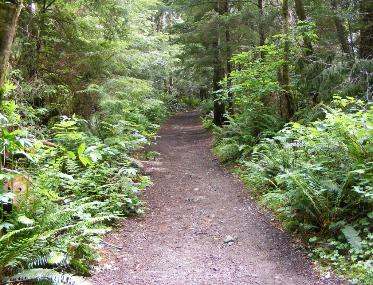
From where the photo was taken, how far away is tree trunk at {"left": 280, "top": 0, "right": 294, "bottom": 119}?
1045cm

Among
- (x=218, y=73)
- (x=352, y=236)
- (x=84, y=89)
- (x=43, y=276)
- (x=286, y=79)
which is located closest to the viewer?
(x=43, y=276)

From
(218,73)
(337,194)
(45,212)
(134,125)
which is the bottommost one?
(337,194)

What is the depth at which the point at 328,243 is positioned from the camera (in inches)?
200

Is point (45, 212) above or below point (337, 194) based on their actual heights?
above

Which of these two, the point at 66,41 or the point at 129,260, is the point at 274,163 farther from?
the point at 66,41

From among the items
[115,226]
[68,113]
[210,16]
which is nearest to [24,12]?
[68,113]

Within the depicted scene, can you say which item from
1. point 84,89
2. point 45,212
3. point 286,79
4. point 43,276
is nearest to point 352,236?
point 43,276

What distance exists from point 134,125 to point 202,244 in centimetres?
557

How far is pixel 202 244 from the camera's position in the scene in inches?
226

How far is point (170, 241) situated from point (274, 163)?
3117 millimetres

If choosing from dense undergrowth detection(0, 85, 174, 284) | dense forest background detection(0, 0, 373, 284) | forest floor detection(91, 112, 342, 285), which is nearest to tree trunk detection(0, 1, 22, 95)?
dense forest background detection(0, 0, 373, 284)

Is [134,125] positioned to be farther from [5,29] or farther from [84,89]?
[5,29]

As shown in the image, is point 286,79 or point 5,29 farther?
point 286,79

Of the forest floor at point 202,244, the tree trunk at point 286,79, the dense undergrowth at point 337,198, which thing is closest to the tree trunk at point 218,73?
the tree trunk at point 286,79
